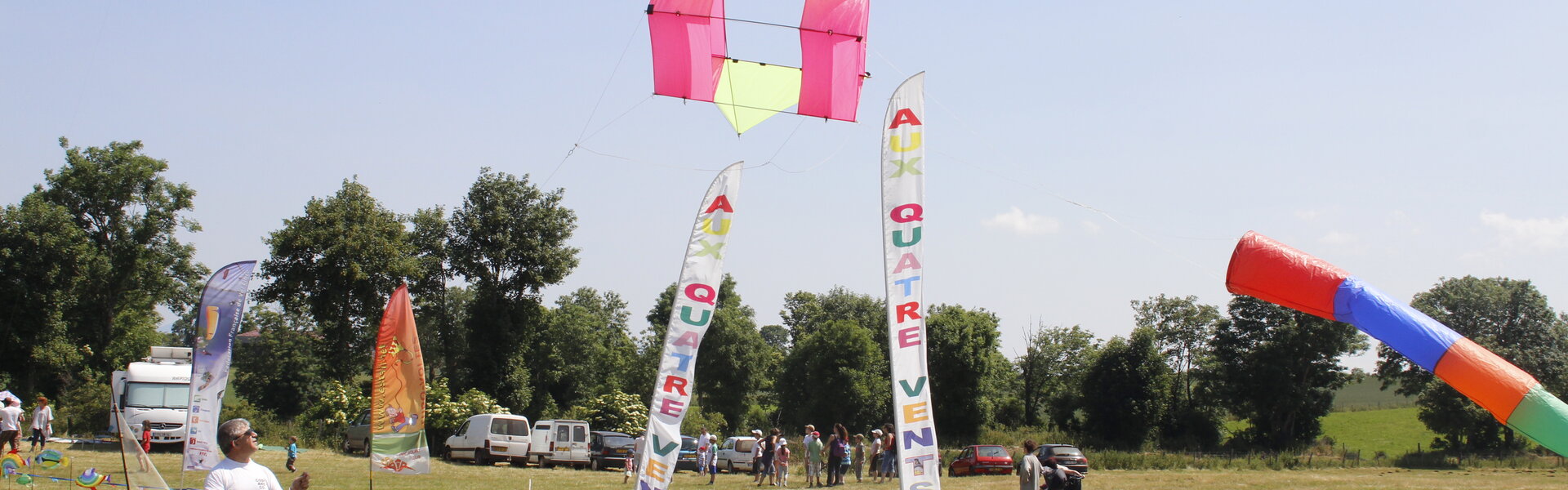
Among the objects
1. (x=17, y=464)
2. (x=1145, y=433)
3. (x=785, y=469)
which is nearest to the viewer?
(x=17, y=464)

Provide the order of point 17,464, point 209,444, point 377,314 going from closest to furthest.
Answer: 1. point 17,464
2. point 209,444
3. point 377,314

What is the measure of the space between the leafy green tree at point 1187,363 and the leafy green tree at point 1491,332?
9775 millimetres

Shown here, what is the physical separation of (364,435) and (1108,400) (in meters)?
39.1

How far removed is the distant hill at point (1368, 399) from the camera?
6831cm

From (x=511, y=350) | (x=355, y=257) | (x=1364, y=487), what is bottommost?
(x=1364, y=487)

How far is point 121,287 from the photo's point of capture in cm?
4312

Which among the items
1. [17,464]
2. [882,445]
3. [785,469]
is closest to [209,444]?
[17,464]

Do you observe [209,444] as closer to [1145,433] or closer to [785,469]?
[785,469]

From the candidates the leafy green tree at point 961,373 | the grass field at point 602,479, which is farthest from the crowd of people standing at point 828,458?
the leafy green tree at point 961,373

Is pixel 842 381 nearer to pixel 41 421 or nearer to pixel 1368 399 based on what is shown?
pixel 1368 399

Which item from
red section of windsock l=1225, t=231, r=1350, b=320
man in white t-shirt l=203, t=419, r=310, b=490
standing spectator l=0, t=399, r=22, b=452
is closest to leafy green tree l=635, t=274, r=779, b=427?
standing spectator l=0, t=399, r=22, b=452

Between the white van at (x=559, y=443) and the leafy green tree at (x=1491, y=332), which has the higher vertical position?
the leafy green tree at (x=1491, y=332)

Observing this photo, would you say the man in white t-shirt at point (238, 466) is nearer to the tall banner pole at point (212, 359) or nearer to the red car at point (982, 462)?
the tall banner pole at point (212, 359)

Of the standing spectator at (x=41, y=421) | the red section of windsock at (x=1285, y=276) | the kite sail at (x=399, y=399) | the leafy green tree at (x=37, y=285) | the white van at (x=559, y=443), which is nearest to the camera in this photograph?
the red section of windsock at (x=1285, y=276)
